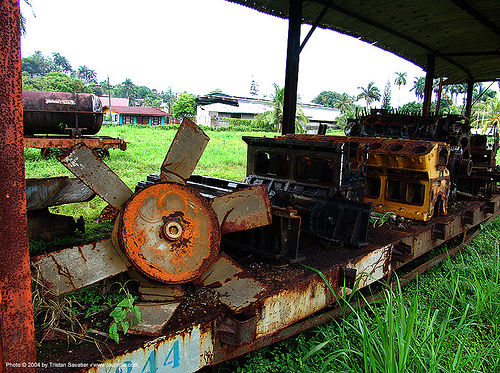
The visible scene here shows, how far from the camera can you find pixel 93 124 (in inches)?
297

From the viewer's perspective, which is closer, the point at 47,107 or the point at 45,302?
the point at 45,302

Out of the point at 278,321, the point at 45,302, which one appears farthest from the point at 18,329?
the point at 278,321

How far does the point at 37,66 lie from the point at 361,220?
3586 inches

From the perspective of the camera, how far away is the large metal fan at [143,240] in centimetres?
234

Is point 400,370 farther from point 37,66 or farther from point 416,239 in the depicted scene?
point 37,66

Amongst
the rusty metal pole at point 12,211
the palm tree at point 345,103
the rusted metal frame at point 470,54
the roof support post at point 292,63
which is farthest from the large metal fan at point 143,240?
the palm tree at point 345,103

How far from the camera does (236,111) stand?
160 ft

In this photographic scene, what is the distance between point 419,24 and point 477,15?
1.10m

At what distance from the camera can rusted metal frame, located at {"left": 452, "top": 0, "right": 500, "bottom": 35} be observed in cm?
661

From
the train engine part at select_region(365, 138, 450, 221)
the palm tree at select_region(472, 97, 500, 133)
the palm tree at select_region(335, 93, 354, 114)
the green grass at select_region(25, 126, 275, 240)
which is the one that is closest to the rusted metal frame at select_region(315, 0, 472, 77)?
the train engine part at select_region(365, 138, 450, 221)

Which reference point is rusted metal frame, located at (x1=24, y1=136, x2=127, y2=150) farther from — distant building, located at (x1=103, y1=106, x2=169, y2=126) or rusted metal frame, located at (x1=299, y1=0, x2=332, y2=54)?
distant building, located at (x1=103, y1=106, x2=169, y2=126)

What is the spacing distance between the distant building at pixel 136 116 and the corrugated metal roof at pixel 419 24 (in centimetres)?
4341

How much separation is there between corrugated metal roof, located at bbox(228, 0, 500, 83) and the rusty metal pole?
5367mm

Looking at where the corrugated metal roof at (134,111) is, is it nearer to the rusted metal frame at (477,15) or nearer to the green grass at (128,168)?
the green grass at (128,168)
